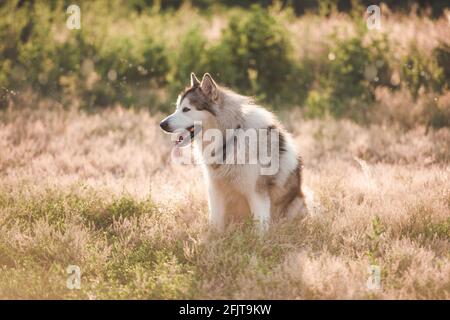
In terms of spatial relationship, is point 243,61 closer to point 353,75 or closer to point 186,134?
point 353,75

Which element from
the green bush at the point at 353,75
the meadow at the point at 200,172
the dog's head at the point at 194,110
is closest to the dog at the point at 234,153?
the dog's head at the point at 194,110

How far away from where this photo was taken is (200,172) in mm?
7281

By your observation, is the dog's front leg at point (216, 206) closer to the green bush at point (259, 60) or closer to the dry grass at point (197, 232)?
the dry grass at point (197, 232)

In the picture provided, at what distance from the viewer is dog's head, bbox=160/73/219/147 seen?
5180mm

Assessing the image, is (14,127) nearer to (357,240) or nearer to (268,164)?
(268,164)

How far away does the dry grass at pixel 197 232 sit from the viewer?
4.09m

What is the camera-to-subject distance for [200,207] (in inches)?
227

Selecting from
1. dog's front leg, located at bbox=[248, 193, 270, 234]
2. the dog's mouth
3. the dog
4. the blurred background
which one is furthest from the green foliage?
the dog's mouth

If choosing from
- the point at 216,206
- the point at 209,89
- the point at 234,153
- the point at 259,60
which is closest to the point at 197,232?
the point at 216,206

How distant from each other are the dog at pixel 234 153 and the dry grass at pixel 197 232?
312mm

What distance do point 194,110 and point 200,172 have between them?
7.10 ft

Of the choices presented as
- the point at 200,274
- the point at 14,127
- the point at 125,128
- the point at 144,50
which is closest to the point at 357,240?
the point at 200,274

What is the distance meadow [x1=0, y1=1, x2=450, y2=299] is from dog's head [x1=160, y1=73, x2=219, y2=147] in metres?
0.92

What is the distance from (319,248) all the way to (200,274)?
116cm
